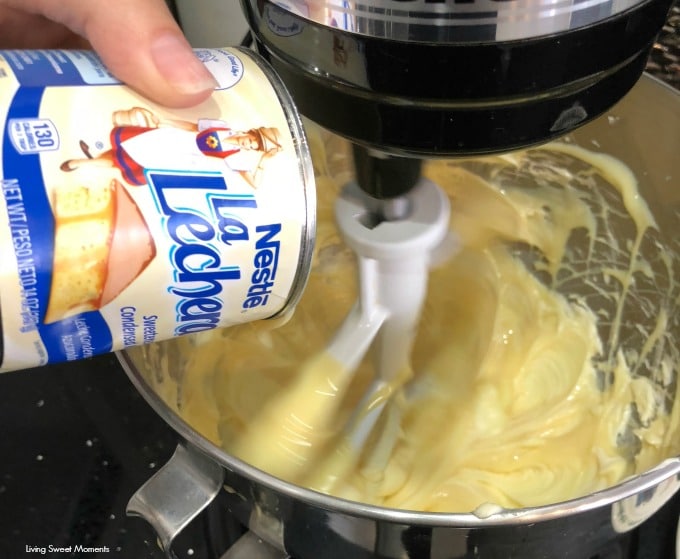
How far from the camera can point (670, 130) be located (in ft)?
2.29

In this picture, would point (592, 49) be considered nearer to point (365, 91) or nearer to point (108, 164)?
point (365, 91)

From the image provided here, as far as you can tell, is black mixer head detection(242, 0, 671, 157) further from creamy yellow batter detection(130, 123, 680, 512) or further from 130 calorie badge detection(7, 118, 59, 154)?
creamy yellow batter detection(130, 123, 680, 512)

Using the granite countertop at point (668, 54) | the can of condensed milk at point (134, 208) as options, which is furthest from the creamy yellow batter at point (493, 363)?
the can of condensed milk at point (134, 208)

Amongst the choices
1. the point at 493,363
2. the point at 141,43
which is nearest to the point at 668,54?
the point at 493,363

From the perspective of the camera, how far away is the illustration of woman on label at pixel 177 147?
13.7 inches

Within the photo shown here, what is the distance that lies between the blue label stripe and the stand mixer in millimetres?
141

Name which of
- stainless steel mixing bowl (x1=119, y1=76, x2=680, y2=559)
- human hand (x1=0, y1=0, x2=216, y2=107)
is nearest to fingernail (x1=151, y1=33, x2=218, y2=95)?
human hand (x1=0, y1=0, x2=216, y2=107)

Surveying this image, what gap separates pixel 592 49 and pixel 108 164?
24cm

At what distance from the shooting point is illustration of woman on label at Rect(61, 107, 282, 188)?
348mm

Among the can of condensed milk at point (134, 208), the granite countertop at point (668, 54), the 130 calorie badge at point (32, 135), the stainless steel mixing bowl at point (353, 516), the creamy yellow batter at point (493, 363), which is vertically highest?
the 130 calorie badge at point (32, 135)

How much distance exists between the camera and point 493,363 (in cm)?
85

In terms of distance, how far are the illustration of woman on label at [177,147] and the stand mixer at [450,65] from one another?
5 cm

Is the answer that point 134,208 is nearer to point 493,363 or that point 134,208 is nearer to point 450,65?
point 450,65

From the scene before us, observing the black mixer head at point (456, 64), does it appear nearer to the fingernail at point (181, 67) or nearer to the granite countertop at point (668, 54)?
the fingernail at point (181, 67)
